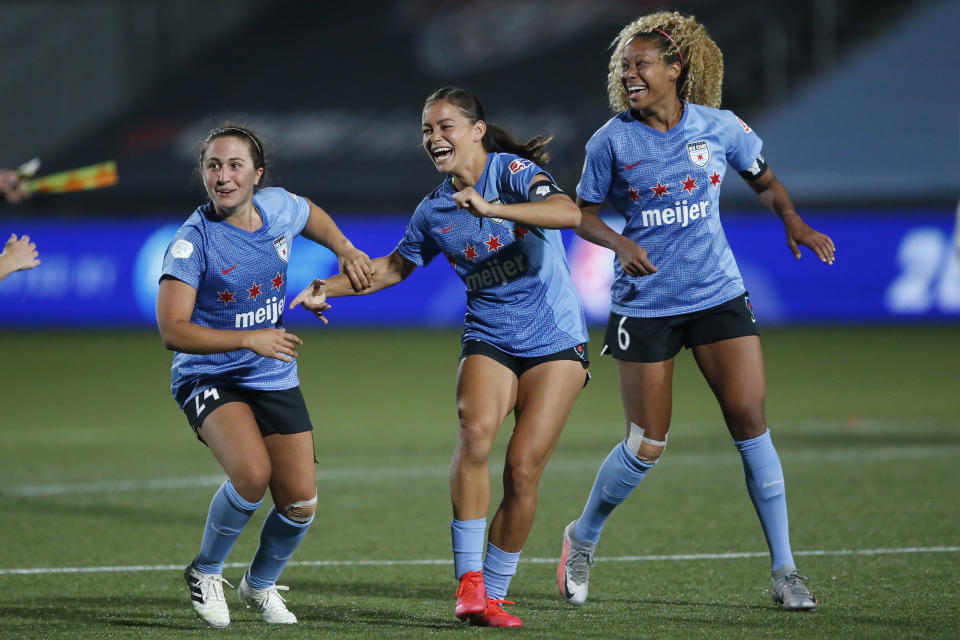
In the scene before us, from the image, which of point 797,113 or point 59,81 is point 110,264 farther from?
point 797,113

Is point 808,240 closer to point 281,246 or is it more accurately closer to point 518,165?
point 518,165

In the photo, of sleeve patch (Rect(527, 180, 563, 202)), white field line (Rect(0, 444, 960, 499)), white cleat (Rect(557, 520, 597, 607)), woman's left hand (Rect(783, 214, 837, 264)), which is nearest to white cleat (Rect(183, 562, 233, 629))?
white cleat (Rect(557, 520, 597, 607))

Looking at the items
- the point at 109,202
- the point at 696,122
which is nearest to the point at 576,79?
the point at 109,202

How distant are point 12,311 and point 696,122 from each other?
16049 millimetres

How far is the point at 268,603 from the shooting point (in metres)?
5.13

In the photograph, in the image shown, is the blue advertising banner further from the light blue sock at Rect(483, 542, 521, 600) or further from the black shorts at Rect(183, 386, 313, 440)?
the light blue sock at Rect(483, 542, 521, 600)

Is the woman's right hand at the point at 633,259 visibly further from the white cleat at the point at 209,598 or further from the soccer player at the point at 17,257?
the soccer player at the point at 17,257

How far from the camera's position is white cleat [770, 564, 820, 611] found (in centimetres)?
497

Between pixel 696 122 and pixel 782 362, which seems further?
pixel 782 362

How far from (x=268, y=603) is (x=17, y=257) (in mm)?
1600

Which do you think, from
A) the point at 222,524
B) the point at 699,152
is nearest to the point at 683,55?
the point at 699,152

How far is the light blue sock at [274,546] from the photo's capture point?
16.9ft

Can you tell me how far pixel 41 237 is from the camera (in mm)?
19281

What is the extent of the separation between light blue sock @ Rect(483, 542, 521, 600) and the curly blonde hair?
196 centimetres
